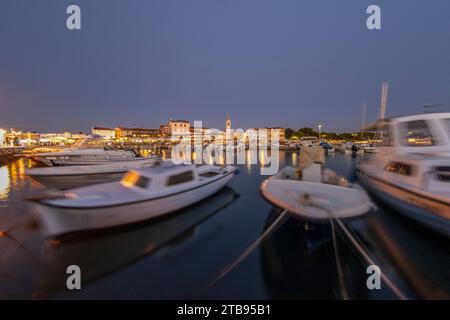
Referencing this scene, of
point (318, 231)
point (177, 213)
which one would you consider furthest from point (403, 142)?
point (177, 213)

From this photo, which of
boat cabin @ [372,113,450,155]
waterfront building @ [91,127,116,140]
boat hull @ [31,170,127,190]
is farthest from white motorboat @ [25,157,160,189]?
waterfront building @ [91,127,116,140]

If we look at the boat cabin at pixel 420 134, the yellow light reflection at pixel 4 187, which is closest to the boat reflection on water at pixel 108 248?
the yellow light reflection at pixel 4 187

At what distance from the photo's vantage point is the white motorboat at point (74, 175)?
30.1 feet

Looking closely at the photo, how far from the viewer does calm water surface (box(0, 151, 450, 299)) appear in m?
3.31

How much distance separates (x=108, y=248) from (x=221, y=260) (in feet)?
9.80

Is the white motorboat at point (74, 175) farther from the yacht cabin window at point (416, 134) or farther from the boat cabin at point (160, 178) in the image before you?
the yacht cabin window at point (416, 134)

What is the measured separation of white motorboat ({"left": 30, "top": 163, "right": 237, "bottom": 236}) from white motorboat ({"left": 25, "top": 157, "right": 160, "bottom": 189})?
2.79m

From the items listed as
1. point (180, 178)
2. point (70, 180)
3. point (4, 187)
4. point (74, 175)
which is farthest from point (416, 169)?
point (4, 187)

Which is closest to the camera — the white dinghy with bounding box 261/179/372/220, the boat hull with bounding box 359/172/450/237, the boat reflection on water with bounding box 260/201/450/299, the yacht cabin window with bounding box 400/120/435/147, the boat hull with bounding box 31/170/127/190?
the boat reflection on water with bounding box 260/201/450/299

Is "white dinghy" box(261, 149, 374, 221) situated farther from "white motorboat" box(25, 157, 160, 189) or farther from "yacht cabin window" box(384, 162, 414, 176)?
"white motorboat" box(25, 157, 160, 189)

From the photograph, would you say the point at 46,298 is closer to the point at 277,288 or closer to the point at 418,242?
the point at 277,288

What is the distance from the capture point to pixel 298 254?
4.24 metres

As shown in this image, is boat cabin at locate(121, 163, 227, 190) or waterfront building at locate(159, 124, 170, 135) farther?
waterfront building at locate(159, 124, 170, 135)
